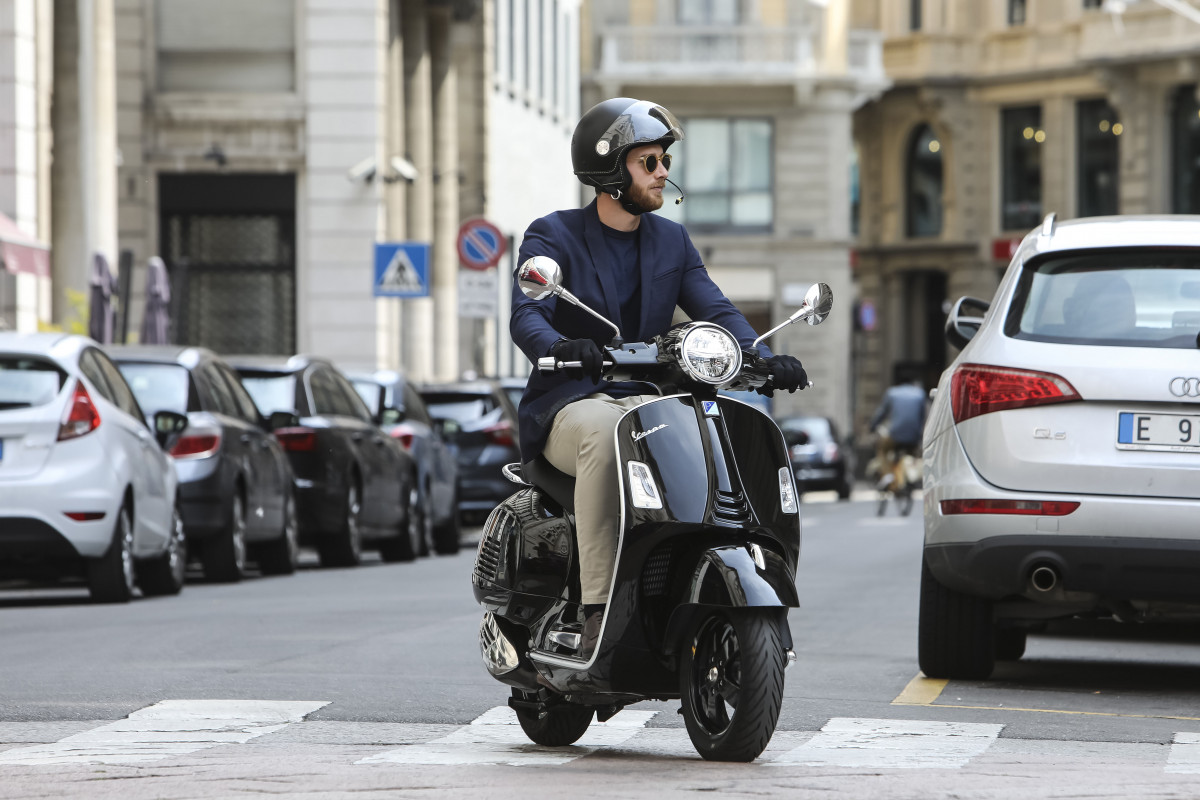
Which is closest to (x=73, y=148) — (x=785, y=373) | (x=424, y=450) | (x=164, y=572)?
(x=424, y=450)

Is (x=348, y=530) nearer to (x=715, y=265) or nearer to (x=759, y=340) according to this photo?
(x=759, y=340)

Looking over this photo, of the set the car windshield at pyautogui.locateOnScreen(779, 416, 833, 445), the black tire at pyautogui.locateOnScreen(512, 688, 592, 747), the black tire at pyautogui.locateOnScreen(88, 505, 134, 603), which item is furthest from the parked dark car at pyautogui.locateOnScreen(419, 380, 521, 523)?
the car windshield at pyautogui.locateOnScreen(779, 416, 833, 445)

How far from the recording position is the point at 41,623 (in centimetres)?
1272

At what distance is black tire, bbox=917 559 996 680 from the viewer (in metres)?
9.66

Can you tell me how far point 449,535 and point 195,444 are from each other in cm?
669

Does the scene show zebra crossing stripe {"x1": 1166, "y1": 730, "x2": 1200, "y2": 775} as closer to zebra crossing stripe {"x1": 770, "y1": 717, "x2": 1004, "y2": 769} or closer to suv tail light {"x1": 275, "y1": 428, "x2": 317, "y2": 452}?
zebra crossing stripe {"x1": 770, "y1": 717, "x2": 1004, "y2": 769}

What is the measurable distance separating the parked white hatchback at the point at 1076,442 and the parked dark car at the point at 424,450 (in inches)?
446

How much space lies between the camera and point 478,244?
31109mm

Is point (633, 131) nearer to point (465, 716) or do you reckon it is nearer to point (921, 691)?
point (465, 716)

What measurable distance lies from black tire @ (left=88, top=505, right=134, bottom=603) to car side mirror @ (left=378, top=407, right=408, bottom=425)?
5.53m

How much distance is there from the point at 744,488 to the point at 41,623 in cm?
668

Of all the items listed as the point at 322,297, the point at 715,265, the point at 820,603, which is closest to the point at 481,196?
the point at 322,297

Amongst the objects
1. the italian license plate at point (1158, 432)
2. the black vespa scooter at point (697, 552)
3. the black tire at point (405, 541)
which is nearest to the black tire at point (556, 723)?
the black vespa scooter at point (697, 552)

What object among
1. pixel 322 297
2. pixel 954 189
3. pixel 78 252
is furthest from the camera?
pixel 954 189
